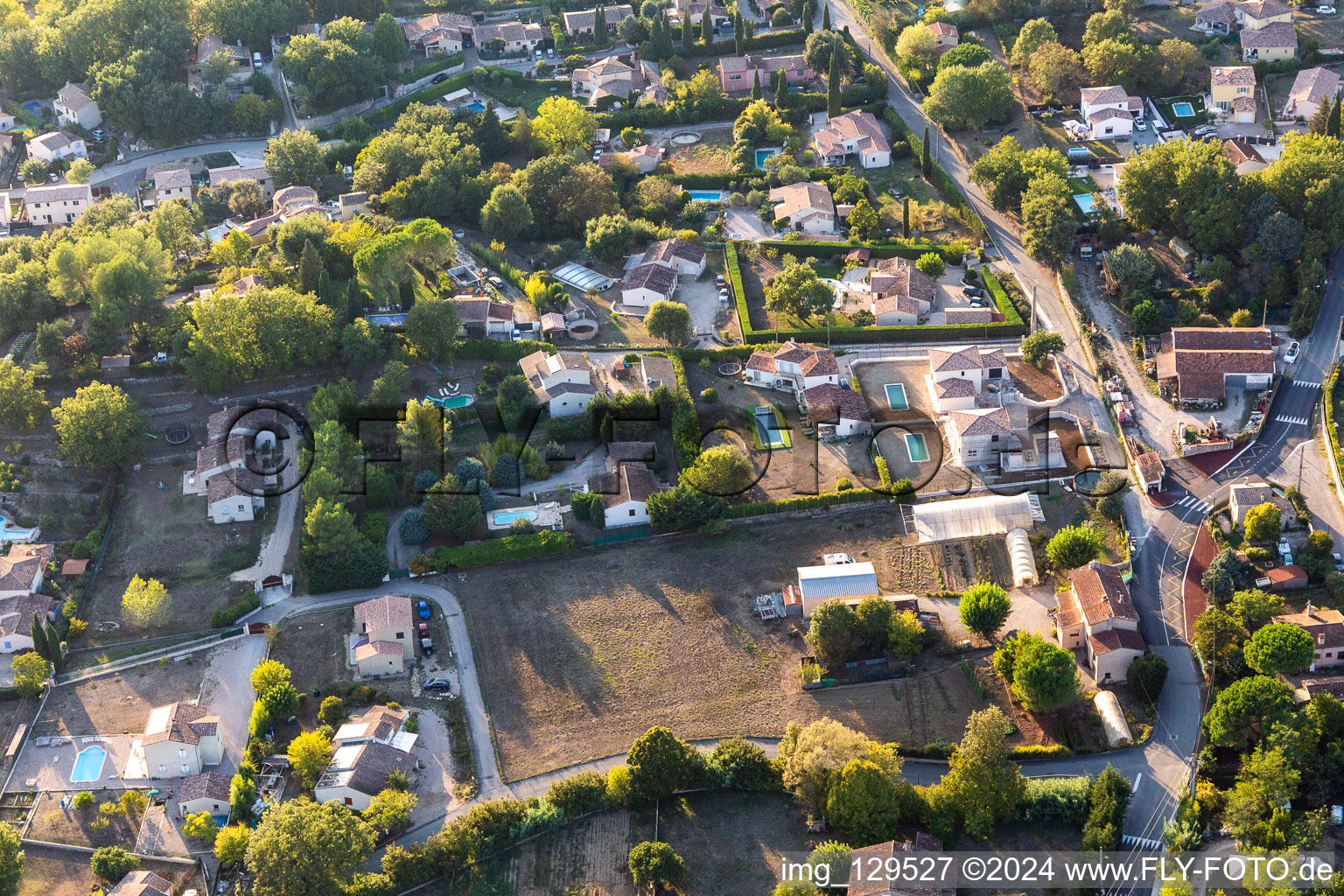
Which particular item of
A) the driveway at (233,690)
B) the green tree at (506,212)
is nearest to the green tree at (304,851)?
the driveway at (233,690)

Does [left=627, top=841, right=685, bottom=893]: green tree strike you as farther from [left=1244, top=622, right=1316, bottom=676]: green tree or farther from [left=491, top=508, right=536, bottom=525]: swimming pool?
[left=1244, top=622, right=1316, bottom=676]: green tree

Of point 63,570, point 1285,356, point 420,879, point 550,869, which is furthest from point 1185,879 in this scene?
point 63,570

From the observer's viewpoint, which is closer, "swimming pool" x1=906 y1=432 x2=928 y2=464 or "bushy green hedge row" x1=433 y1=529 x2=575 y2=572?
"bushy green hedge row" x1=433 y1=529 x2=575 y2=572

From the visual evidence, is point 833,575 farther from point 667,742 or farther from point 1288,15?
point 1288,15

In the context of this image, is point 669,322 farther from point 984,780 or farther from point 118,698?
point 984,780

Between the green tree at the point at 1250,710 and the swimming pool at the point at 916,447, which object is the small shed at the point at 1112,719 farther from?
the swimming pool at the point at 916,447

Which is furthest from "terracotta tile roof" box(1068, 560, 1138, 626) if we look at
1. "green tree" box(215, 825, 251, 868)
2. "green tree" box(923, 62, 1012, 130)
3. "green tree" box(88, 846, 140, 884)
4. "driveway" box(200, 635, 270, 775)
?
"green tree" box(923, 62, 1012, 130)

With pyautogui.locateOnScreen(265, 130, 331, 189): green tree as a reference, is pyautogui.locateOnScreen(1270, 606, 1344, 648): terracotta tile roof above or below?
below
